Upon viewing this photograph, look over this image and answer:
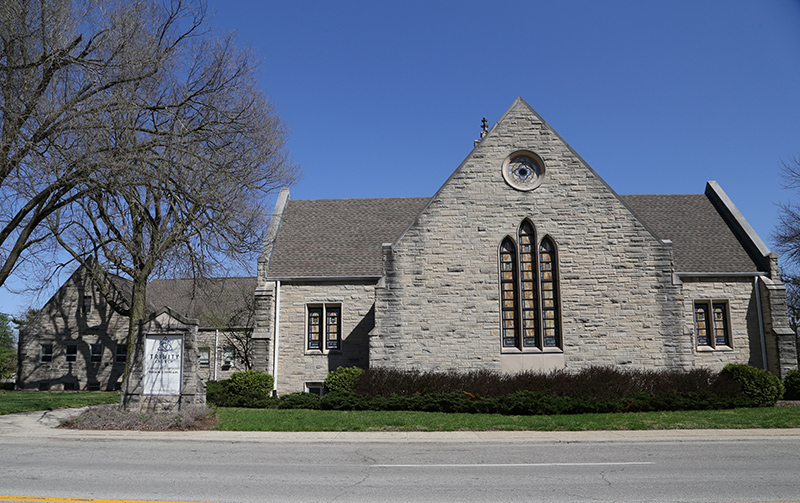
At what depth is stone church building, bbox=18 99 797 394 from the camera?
21.6m

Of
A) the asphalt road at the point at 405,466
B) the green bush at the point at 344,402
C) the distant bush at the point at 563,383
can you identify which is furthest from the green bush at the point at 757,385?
the green bush at the point at 344,402

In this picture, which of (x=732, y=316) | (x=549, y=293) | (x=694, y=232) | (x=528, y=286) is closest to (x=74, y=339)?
(x=528, y=286)

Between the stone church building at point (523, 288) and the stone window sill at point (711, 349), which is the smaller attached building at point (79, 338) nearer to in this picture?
the stone church building at point (523, 288)

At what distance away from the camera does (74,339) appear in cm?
3850

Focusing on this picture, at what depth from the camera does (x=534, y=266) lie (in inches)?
880

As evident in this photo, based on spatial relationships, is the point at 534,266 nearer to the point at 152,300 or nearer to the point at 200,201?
the point at 200,201

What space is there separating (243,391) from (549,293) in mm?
11518

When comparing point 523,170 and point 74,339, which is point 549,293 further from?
point 74,339

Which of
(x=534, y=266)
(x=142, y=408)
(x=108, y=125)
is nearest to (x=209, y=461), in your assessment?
(x=142, y=408)

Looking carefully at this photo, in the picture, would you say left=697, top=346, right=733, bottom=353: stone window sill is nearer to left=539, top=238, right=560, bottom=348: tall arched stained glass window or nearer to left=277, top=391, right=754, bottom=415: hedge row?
left=277, top=391, right=754, bottom=415: hedge row

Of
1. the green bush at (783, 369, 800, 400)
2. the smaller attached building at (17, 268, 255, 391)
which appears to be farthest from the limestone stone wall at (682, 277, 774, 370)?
the smaller attached building at (17, 268, 255, 391)

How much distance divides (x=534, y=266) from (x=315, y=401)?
9138 millimetres

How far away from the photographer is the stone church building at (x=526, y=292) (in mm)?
21578

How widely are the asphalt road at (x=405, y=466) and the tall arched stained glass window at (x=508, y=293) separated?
789cm
